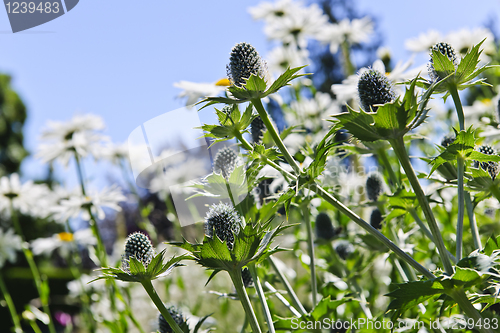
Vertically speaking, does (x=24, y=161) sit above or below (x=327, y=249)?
above

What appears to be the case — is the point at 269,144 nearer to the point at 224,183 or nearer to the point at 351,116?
the point at 224,183

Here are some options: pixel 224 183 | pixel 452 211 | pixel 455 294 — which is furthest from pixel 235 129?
pixel 452 211

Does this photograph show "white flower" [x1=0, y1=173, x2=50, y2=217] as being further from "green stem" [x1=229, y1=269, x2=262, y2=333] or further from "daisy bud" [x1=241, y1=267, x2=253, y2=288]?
"green stem" [x1=229, y1=269, x2=262, y2=333]

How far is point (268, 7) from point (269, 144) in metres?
2.68

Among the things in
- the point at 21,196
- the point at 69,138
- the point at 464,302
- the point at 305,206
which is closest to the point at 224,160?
the point at 305,206

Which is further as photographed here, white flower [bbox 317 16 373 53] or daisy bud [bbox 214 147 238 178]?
white flower [bbox 317 16 373 53]

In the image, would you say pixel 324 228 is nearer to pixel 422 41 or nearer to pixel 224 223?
pixel 224 223

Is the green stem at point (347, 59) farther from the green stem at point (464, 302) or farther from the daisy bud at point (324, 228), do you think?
the green stem at point (464, 302)

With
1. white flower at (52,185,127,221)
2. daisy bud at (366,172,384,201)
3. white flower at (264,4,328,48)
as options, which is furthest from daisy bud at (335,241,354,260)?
white flower at (264,4,328,48)

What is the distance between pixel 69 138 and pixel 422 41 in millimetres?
2994

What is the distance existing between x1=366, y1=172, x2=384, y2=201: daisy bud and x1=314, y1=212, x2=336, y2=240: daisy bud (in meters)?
0.24

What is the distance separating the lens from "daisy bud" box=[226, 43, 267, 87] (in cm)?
95

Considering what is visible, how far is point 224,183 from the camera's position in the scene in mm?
1042

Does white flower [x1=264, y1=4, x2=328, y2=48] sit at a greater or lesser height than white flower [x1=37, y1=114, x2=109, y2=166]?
greater
